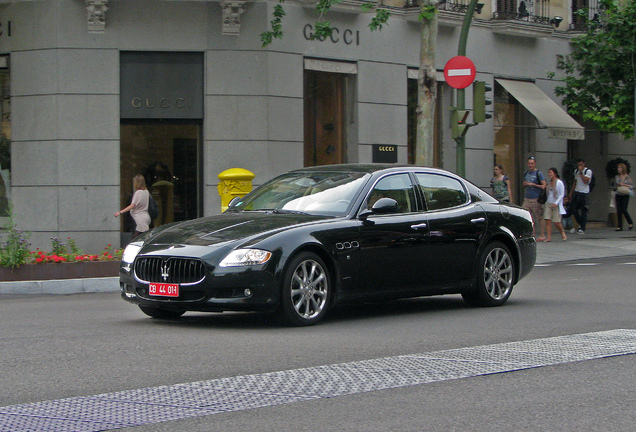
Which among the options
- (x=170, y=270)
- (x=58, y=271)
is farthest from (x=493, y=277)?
(x=58, y=271)

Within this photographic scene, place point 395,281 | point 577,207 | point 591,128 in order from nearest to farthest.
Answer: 1. point 395,281
2. point 577,207
3. point 591,128

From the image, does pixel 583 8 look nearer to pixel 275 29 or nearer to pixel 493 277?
pixel 275 29

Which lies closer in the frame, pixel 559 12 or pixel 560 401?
pixel 560 401

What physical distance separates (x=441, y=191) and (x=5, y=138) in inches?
483

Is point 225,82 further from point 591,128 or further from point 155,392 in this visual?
point 155,392

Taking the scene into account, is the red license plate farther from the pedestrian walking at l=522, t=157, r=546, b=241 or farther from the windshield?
the pedestrian walking at l=522, t=157, r=546, b=241

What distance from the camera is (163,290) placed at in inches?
319

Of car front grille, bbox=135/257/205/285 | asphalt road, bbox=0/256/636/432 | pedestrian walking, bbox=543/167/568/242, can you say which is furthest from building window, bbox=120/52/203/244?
car front grille, bbox=135/257/205/285

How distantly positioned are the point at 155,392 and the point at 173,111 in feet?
46.9

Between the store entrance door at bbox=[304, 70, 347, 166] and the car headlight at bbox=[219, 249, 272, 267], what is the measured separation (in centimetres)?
1271

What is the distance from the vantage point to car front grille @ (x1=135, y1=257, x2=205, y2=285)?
26.0 ft

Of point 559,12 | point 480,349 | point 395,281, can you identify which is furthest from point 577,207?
point 480,349

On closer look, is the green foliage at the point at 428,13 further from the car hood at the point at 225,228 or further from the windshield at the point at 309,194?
the car hood at the point at 225,228

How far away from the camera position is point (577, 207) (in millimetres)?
24703
